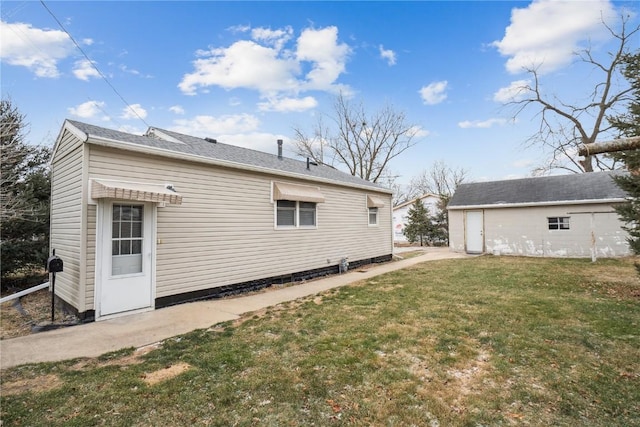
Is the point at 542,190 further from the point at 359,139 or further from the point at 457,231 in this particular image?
Answer: the point at 359,139

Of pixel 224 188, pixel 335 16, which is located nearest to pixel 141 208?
pixel 224 188

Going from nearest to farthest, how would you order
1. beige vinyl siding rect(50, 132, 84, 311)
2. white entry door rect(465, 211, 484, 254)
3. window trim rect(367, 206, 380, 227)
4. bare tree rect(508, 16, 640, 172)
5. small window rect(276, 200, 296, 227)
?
beige vinyl siding rect(50, 132, 84, 311), small window rect(276, 200, 296, 227), window trim rect(367, 206, 380, 227), white entry door rect(465, 211, 484, 254), bare tree rect(508, 16, 640, 172)

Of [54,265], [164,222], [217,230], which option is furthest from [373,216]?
[54,265]

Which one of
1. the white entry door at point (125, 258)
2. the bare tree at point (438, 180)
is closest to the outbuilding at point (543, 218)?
the white entry door at point (125, 258)

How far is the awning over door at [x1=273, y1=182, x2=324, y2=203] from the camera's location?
8516mm

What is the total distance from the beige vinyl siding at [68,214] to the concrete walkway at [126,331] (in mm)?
677

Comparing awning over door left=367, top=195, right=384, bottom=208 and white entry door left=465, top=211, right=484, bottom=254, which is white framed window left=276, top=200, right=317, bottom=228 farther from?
white entry door left=465, top=211, right=484, bottom=254

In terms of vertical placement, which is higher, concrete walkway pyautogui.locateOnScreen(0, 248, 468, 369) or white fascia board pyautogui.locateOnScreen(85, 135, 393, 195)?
white fascia board pyautogui.locateOnScreen(85, 135, 393, 195)

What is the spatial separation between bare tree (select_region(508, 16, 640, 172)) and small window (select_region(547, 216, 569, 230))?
30.4ft

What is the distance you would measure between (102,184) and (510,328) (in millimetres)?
7022

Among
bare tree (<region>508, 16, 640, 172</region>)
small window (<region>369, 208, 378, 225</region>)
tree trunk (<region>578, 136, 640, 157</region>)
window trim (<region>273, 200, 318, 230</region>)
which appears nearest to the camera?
tree trunk (<region>578, 136, 640, 157</region>)

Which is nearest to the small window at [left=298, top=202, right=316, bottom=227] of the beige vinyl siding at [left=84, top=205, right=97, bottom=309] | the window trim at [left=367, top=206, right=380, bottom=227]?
the window trim at [left=367, top=206, right=380, bottom=227]

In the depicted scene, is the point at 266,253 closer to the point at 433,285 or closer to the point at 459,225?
the point at 433,285

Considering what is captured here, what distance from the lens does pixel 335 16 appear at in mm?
13391
